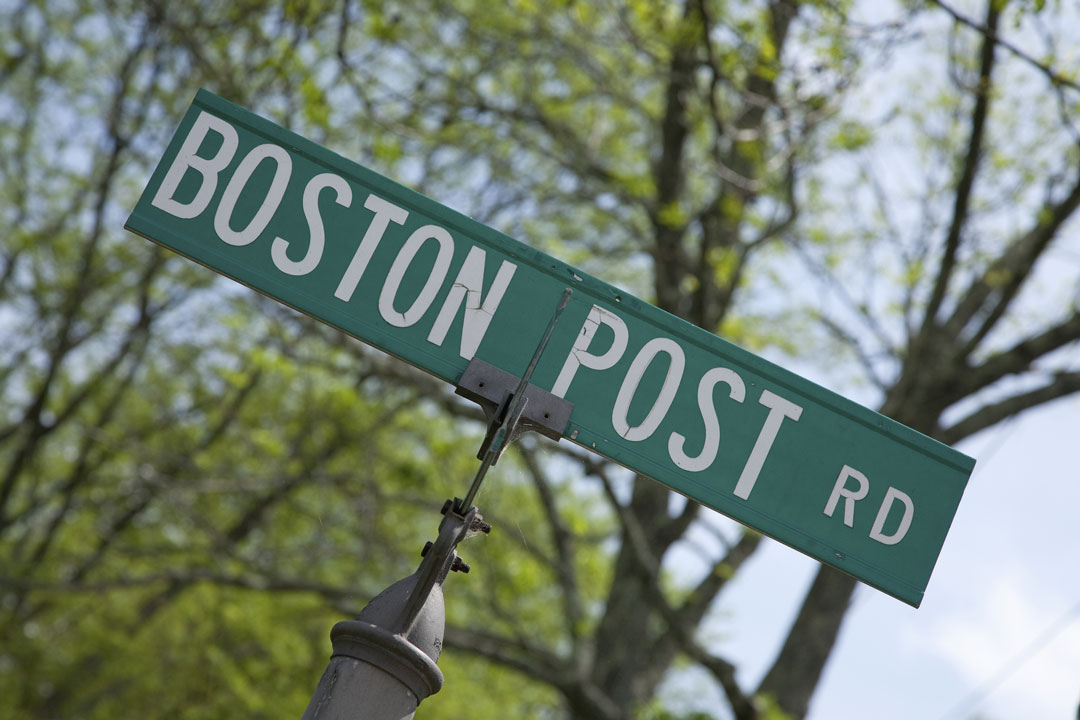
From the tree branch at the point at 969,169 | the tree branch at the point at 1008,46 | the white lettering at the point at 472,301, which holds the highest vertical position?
the tree branch at the point at 969,169

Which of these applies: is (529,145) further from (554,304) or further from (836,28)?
(554,304)

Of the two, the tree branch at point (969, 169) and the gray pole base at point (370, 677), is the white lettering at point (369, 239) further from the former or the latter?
the tree branch at point (969, 169)

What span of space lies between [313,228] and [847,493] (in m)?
1.09

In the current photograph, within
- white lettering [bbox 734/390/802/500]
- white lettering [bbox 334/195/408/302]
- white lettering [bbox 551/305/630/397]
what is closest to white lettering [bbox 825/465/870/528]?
white lettering [bbox 734/390/802/500]

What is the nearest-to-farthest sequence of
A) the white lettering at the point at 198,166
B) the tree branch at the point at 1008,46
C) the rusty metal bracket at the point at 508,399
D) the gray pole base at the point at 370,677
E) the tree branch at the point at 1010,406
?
1. the gray pole base at the point at 370,677
2. the rusty metal bracket at the point at 508,399
3. the white lettering at the point at 198,166
4. the tree branch at the point at 1008,46
5. the tree branch at the point at 1010,406

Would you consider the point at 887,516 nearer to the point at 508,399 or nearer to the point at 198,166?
the point at 508,399

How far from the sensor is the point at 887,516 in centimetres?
188

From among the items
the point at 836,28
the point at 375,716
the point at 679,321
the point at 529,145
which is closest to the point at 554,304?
the point at 679,321

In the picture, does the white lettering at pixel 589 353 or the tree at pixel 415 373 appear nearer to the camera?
the white lettering at pixel 589 353

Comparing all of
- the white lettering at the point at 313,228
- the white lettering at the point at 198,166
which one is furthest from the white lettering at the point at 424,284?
the white lettering at the point at 198,166

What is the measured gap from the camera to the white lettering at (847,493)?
187cm

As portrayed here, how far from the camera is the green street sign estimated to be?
1800mm

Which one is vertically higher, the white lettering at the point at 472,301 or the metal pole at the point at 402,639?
the white lettering at the point at 472,301

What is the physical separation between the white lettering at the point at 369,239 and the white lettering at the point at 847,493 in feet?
3.05
